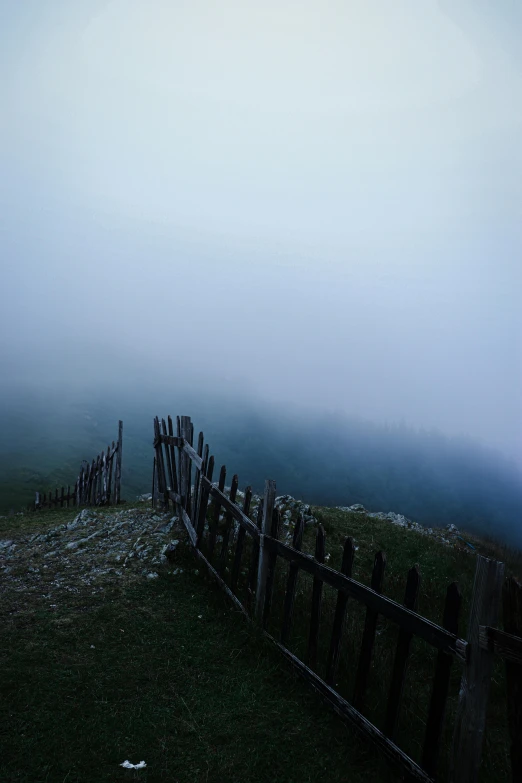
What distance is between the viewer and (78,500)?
17.0 m

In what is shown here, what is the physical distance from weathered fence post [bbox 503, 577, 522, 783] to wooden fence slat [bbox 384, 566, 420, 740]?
64 centimetres

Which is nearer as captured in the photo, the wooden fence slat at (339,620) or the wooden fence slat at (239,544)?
the wooden fence slat at (339,620)

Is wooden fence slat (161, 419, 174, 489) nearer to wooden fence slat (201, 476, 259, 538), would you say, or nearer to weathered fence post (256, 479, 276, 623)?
wooden fence slat (201, 476, 259, 538)

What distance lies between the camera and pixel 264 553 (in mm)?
5156


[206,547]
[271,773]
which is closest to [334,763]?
[271,773]

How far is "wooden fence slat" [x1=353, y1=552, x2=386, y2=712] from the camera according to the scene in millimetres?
3545

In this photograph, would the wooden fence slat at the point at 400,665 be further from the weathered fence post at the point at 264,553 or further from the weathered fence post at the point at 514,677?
the weathered fence post at the point at 264,553

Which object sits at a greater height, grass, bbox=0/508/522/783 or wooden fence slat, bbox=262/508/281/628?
wooden fence slat, bbox=262/508/281/628

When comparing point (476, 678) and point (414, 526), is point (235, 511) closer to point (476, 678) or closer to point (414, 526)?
point (476, 678)

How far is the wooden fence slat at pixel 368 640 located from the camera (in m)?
3.54

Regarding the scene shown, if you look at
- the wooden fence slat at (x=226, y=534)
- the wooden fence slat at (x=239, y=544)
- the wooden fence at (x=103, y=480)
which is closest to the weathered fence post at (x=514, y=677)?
the wooden fence slat at (x=239, y=544)

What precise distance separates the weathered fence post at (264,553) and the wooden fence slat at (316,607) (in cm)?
86

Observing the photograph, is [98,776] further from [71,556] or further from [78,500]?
[78,500]

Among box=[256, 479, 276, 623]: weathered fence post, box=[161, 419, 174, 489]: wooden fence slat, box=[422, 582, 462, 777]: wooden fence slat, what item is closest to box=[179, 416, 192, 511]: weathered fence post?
box=[161, 419, 174, 489]: wooden fence slat
